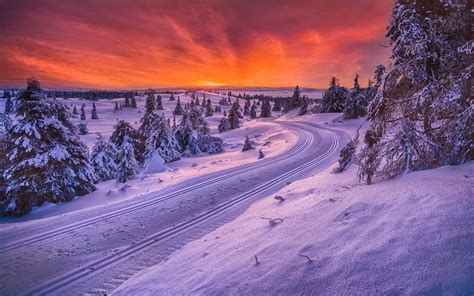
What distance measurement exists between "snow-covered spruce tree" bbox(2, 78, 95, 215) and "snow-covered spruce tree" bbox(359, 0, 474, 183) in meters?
16.2

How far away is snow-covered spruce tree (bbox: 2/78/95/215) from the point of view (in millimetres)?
13562

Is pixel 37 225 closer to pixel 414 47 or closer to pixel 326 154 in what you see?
pixel 414 47

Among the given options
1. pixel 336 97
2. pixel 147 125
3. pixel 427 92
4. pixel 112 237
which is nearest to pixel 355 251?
pixel 427 92

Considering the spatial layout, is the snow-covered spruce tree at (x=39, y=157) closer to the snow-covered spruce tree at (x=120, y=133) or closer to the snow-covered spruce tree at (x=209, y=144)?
the snow-covered spruce tree at (x=120, y=133)

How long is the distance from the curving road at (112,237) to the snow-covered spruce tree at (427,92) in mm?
6729

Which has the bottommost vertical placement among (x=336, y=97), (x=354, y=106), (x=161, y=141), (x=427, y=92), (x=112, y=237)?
(x=112, y=237)

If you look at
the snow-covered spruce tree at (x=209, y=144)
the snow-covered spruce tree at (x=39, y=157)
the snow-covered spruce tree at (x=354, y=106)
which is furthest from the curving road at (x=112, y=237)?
the snow-covered spruce tree at (x=354, y=106)

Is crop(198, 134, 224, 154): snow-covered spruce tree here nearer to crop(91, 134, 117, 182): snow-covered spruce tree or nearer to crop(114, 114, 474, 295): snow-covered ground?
crop(91, 134, 117, 182): snow-covered spruce tree

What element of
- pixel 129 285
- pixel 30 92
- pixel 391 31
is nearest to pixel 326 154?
pixel 391 31

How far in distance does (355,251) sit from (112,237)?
8.09 m

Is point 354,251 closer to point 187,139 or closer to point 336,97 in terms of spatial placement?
point 187,139

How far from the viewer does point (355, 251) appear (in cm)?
432

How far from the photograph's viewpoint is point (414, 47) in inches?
305

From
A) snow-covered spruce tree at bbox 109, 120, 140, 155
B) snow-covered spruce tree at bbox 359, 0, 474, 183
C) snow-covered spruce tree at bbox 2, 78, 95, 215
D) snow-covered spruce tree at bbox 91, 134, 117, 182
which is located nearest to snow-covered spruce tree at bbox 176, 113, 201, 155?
snow-covered spruce tree at bbox 109, 120, 140, 155
